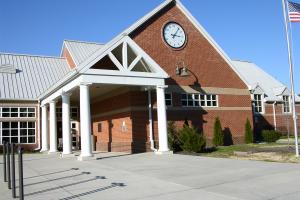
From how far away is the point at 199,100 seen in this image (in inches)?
1017

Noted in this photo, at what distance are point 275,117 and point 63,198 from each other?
27603 mm

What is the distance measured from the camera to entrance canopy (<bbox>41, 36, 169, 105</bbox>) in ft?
58.9

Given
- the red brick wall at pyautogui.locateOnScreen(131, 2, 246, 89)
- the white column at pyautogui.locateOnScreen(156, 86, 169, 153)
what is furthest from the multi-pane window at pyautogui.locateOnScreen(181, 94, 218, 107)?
the white column at pyautogui.locateOnScreen(156, 86, 169, 153)

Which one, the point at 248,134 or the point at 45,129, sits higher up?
the point at 45,129

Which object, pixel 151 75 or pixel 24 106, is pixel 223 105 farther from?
pixel 24 106

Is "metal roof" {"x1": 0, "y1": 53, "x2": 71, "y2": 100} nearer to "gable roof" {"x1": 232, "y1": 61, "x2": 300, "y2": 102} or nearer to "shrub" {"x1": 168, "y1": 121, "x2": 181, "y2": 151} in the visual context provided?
"shrub" {"x1": 168, "y1": 121, "x2": 181, "y2": 151}

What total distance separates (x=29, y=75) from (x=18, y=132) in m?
5.56

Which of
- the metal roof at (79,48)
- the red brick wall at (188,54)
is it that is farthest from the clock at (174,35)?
the metal roof at (79,48)

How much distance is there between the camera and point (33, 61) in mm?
34500

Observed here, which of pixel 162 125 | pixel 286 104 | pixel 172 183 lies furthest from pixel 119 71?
pixel 286 104

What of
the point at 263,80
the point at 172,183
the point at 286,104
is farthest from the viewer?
the point at 263,80

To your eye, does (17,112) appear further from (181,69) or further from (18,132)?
(181,69)

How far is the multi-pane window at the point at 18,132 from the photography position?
28547 mm

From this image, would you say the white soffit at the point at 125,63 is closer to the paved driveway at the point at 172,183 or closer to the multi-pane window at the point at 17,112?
the paved driveway at the point at 172,183
